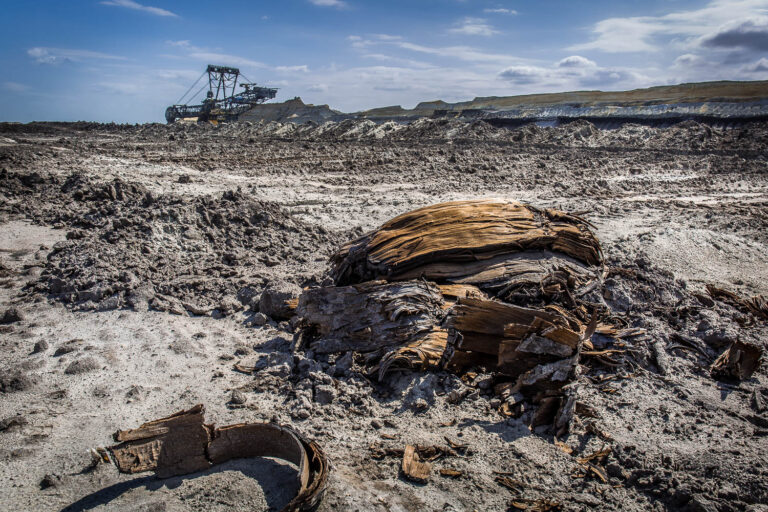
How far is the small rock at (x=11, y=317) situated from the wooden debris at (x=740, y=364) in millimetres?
6345

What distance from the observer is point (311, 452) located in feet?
9.16

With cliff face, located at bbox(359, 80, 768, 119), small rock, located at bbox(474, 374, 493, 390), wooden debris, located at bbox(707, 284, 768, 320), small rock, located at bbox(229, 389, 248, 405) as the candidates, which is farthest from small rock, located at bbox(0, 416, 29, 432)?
cliff face, located at bbox(359, 80, 768, 119)

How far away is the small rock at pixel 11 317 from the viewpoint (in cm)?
486

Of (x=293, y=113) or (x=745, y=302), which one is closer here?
(x=745, y=302)

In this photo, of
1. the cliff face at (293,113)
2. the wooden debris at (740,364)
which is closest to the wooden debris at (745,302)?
the wooden debris at (740,364)

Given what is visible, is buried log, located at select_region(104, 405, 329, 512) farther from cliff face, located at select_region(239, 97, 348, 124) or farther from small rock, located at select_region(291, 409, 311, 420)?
cliff face, located at select_region(239, 97, 348, 124)

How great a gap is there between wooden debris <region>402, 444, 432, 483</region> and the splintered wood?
0.88 meters

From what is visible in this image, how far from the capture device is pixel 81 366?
13.3 feet

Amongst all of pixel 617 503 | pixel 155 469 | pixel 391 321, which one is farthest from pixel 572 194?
pixel 155 469

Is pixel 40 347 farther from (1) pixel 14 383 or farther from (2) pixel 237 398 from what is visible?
(2) pixel 237 398

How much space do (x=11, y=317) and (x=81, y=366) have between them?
1.47 m

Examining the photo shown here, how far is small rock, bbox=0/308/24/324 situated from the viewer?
4859 millimetres

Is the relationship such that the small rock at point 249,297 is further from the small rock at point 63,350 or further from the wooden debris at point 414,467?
the wooden debris at point 414,467

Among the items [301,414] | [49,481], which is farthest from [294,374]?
[49,481]
